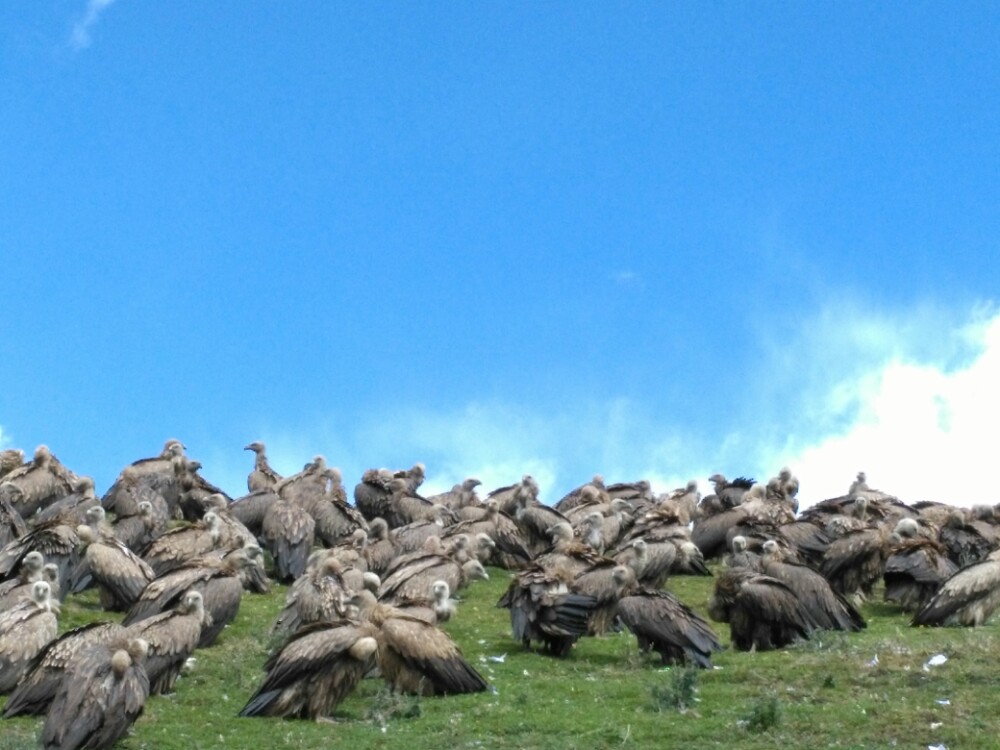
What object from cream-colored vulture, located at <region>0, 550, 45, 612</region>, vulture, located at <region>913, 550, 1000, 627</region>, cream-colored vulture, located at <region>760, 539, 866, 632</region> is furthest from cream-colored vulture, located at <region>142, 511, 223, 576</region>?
vulture, located at <region>913, 550, 1000, 627</region>

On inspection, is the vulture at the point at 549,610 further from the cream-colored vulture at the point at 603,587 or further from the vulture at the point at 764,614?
the vulture at the point at 764,614

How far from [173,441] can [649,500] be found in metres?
10.1

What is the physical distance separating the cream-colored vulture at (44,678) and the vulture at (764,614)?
314 inches

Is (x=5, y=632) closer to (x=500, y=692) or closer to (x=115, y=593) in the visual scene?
(x=115, y=593)

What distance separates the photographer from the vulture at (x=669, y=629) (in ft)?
64.6

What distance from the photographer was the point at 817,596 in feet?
70.8

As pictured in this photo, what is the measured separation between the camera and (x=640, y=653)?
67.8 ft

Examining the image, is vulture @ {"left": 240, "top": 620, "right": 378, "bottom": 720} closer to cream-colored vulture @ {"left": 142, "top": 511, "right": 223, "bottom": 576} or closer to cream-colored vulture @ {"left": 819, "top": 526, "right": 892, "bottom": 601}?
cream-colored vulture @ {"left": 142, "top": 511, "right": 223, "bottom": 576}

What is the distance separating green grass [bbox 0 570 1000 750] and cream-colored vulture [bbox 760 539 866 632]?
453 millimetres

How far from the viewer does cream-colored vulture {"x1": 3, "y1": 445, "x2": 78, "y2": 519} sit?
30.3 meters

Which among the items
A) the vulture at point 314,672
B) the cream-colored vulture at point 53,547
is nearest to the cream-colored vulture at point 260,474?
the cream-colored vulture at point 53,547

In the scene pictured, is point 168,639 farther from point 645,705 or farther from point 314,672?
point 645,705

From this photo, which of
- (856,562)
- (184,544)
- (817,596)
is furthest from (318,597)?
(856,562)

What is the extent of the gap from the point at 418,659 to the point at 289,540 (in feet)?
27.3
